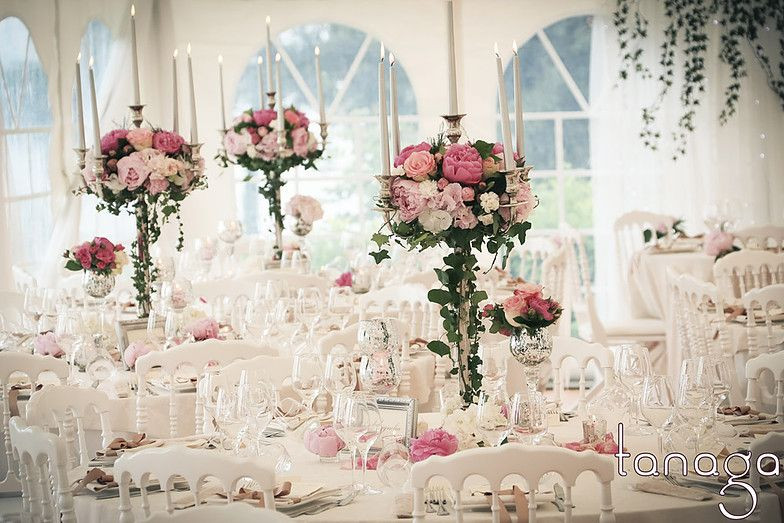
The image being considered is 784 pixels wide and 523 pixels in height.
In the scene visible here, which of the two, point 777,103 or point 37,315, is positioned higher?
point 777,103

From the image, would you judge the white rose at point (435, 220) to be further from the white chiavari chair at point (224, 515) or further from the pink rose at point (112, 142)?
the pink rose at point (112, 142)

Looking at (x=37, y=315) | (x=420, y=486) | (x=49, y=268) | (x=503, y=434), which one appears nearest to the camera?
(x=420, y=486)

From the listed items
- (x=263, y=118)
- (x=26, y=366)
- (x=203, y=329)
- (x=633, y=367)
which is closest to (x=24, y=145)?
(x=263, y=118)

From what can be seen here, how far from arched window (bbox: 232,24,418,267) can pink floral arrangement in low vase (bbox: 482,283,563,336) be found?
6.07m

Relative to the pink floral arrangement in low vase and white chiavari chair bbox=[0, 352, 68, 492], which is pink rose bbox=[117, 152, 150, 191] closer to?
white chiavari chair bbox=[0, 352, 68, 492]

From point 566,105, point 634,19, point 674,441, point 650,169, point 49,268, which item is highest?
point 634,19

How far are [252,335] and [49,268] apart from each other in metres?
3.23

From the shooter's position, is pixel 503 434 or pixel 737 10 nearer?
pixel 503 434

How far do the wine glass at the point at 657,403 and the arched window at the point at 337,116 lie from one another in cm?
631

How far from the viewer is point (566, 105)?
920 centimetres

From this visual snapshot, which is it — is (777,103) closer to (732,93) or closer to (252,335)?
(732,93)

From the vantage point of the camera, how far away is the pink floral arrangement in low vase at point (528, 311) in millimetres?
3066

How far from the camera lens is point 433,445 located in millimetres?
2846

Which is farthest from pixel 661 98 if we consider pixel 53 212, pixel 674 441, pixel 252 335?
pixel 674 441
